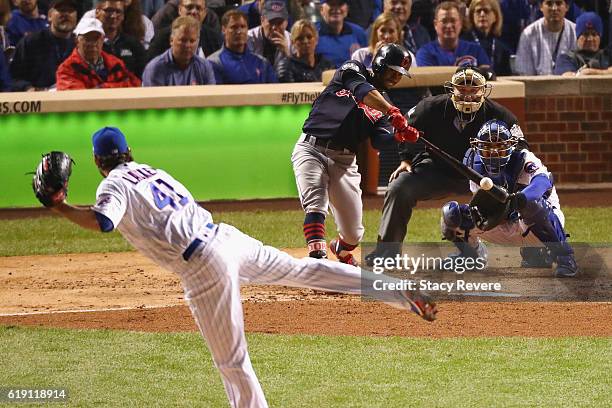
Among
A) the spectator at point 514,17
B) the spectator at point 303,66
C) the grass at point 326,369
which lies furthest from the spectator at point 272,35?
the grass at point 326,369

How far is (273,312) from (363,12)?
6.89m

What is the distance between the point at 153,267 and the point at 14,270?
120 centimetres

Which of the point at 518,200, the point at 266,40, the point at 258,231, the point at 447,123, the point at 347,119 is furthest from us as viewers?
the point at 266,40

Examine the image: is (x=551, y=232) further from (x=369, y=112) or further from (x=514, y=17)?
(x=514, y=17)

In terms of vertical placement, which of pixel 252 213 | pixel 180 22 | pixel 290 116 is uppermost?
pixel 180 22

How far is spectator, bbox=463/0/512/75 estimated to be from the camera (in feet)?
44.5

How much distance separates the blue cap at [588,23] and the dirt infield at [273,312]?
5900mm

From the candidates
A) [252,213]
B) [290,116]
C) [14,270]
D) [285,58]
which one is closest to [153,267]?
[14,270]

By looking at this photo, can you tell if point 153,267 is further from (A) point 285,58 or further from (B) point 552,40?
(B) point 552,40

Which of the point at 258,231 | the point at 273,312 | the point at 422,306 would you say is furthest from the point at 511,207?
the point at 258,231

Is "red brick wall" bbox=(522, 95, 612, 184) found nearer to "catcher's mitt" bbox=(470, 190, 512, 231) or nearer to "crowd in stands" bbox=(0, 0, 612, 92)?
"crowd in stands" bbox=(0, 0, 612, 92)

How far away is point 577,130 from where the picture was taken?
13.1 meters

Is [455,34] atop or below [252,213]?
atop

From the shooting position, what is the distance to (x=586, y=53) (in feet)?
44.7
